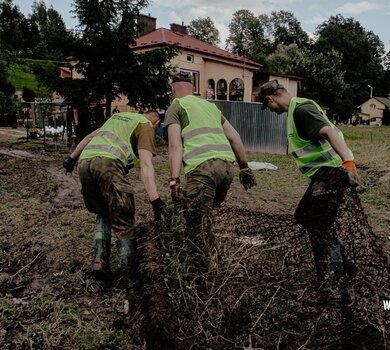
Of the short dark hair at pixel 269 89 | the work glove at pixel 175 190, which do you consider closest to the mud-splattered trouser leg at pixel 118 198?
the work glove at pixel 175 190

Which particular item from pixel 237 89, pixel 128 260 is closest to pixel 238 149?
pixel 128 260

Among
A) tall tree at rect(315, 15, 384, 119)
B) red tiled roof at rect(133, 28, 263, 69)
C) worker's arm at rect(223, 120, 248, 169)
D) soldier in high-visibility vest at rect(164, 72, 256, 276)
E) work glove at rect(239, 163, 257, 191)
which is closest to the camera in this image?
soldier in high-visibility vest at rect(164, 72, 256, 276)

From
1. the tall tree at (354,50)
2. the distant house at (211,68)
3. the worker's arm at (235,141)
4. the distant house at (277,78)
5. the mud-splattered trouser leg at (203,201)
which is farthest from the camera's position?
the tall tree at (354,50)

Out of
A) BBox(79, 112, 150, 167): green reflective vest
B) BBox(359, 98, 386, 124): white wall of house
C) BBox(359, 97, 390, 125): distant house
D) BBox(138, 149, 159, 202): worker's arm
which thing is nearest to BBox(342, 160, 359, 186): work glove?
BBox(138, 149, 159, 202): worker's arm

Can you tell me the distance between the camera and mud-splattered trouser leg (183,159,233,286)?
9.57 ft

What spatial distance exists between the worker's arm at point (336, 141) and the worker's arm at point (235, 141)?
3.12ft

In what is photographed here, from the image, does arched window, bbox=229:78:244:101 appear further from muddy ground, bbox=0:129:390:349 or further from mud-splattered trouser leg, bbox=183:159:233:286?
mud-splattered trouser leg, bbox=183:159:233:286

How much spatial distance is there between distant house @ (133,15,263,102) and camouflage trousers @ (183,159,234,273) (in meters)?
20.7

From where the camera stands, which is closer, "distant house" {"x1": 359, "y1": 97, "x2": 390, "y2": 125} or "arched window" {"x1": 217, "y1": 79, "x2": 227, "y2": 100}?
"arched window" {"x1": 217, "y1": 79, "x2": 227, "y2": 100}

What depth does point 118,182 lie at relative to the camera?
362 cm

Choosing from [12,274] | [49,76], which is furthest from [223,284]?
[49,76]

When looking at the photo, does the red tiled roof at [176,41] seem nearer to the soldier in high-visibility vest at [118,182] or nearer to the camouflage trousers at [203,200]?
the soldier in high-visibility vest at [118,182]

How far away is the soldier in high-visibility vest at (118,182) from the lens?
11.6 feet

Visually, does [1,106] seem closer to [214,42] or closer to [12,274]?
[12,274]
